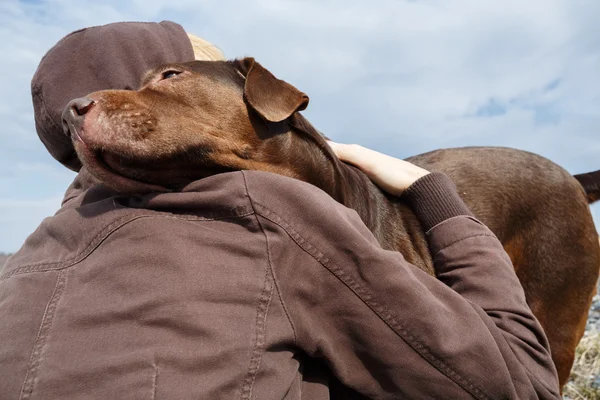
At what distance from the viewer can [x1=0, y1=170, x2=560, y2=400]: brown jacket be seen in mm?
1813

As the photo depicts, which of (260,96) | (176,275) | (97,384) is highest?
(260,96)

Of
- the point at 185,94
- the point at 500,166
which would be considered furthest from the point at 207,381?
the point at 500,166

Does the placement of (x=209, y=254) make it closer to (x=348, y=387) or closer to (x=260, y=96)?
(x=348, y=387)

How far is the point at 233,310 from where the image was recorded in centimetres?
195

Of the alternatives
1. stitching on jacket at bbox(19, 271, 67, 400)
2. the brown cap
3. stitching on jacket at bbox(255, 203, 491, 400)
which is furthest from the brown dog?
stitching on jacket at bbox(255, 203, 491, 400)

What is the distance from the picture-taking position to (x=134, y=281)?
1875 millimetres

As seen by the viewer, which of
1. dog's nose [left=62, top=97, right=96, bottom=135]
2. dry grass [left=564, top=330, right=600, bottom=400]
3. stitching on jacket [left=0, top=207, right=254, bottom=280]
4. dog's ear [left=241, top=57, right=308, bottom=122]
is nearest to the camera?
stitching on jacket [left=0, top=207, right=254, bottom=280]

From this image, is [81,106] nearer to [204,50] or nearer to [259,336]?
[259,336]

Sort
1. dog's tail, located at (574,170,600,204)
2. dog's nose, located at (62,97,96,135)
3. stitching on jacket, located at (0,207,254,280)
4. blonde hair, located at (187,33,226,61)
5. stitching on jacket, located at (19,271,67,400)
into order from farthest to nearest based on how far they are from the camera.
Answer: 1. dog's tail, located at (574,170,600,204)
2. blonde hair, located at (187,33,226,61)
3. dog's nose, located at (62,97,96,135)
4. stitching on jacket, located at (0,207,254,280)
5. stitching on jacket, located at (19,271,67,400)

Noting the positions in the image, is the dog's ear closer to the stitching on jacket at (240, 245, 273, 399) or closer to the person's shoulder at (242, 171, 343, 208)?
the person's shoulder at (242, 171, 343, 208)

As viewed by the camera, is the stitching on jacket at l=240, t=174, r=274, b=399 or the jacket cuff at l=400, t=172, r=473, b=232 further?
the jacket cuff at l=400, t=172, r=473, b=232

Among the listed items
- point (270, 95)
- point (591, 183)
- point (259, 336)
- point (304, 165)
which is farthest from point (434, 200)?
point (591, 183)

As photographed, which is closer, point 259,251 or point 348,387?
point 259,251

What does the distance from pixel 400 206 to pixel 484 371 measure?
161 centimetres
